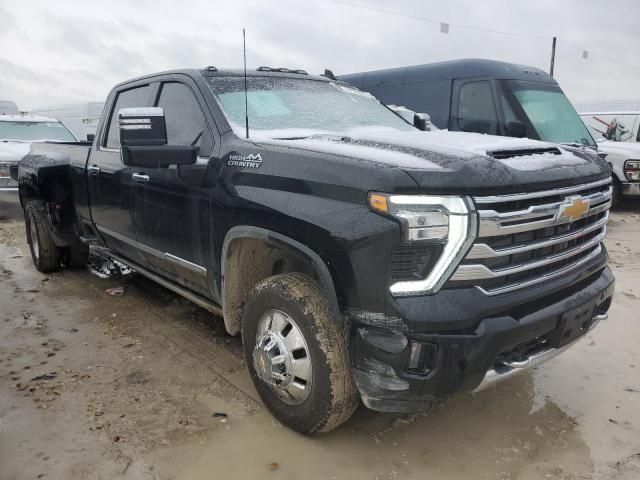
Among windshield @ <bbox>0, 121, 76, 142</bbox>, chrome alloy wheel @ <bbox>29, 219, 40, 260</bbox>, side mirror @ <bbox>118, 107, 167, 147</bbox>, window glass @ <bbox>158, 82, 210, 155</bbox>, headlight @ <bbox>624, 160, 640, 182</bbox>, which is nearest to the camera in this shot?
side mirror @ <bbox>118, 107, 167, 147</bbox>

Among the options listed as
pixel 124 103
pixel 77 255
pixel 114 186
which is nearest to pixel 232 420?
pixel 114 186

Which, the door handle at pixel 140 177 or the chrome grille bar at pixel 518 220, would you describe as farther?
the door handle at pixel 140 177

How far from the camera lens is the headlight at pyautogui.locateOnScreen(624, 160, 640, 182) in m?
9.13

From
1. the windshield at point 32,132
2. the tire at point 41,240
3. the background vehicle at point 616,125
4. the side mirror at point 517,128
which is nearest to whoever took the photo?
the tire at point 41,240

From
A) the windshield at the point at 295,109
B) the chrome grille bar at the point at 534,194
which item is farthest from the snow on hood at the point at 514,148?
the windshield at the point at 295,109

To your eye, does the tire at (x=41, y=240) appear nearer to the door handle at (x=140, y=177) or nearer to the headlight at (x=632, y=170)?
the door handle at (x=140, y=177)

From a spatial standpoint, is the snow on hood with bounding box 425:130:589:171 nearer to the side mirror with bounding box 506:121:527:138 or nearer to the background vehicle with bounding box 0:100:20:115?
the side mirror with bounding box 506:121:527:138

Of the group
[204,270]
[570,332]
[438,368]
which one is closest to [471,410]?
[570,332]

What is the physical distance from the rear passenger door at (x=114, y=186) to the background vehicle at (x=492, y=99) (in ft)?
15.6

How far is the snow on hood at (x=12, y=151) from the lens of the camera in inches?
332

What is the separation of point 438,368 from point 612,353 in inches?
86.6

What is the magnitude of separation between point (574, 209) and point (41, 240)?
5031 millimetres

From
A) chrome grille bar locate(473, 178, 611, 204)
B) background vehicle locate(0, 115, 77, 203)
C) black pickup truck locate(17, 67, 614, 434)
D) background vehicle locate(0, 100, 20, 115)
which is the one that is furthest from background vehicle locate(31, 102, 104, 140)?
chrome grille bar locate(473, 178, 611, 204)

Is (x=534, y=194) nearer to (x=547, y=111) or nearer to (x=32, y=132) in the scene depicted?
(x=547, y=111)
